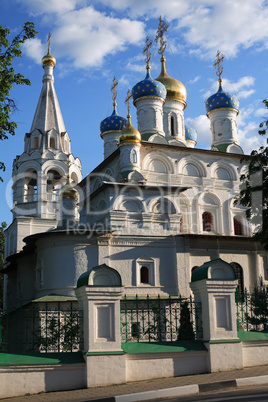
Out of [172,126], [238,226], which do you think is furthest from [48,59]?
[238,226]

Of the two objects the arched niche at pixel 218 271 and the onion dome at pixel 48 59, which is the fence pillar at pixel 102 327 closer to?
the arched niche at pixel 218 271

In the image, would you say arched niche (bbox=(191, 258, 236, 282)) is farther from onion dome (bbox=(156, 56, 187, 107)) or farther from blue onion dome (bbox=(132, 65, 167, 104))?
onion dome (bbox=(156, 56, 187, 107))

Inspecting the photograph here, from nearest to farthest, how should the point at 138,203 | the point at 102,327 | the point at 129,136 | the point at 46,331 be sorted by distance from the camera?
the point at 102,327 → the point at 46,331 → the point at 138,203 → the point at 129,136

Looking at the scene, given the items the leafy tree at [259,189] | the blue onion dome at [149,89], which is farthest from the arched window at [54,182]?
the leafy tree at [259,189]

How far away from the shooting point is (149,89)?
20469 mm

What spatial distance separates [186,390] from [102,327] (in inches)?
59.4

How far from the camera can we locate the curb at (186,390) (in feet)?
20.9

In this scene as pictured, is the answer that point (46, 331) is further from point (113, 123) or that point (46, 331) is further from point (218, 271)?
point (113, 123)

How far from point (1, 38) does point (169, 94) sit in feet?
43.8

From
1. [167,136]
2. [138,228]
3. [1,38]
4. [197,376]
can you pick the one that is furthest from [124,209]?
[197,376]

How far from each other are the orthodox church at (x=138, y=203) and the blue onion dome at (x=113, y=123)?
6 centimetres

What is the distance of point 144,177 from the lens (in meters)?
18.1

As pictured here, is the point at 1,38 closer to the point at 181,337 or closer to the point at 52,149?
the point at 181,337

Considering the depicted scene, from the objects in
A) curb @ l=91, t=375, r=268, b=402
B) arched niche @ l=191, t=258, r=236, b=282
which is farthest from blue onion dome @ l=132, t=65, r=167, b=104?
curb @ l=91, t=375, r=268, b=402
